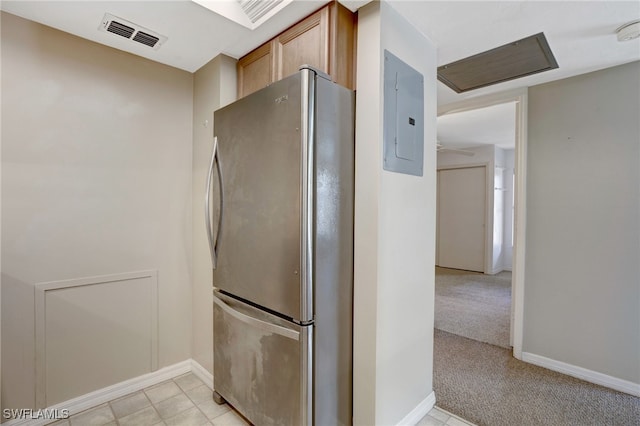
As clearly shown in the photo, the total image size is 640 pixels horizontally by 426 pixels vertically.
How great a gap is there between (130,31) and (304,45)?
3.42 ft

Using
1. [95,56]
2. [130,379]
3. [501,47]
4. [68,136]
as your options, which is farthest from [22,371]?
[501,47]

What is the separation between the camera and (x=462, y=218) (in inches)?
247

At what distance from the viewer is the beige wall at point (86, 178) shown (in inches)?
67.1

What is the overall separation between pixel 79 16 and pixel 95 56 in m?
0.33

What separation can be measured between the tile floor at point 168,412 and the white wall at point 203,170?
0.23 metres

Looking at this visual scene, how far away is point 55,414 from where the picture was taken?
182 centimetres

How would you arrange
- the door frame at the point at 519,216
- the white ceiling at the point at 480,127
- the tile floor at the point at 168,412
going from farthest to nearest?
the white ceiling at the point at 480,127 → the door frame at the point at 519,216 → the tile floor at the point at 168,412

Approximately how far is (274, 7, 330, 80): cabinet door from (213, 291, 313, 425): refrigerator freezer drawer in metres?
Result: 1.32

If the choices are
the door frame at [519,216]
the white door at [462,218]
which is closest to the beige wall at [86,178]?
the door frame at [519,216]

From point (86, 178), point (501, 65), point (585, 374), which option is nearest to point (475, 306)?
point (585, 374)

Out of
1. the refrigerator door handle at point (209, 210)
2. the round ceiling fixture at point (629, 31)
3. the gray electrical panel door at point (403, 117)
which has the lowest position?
the refrigerator door handle at point (209, 210)

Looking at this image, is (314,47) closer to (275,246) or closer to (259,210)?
(259,210)

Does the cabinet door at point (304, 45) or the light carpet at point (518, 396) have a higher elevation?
the cabinet door at point (304, 45)

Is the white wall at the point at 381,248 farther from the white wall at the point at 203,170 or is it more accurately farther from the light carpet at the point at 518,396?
the white wall at the point at 203,170
